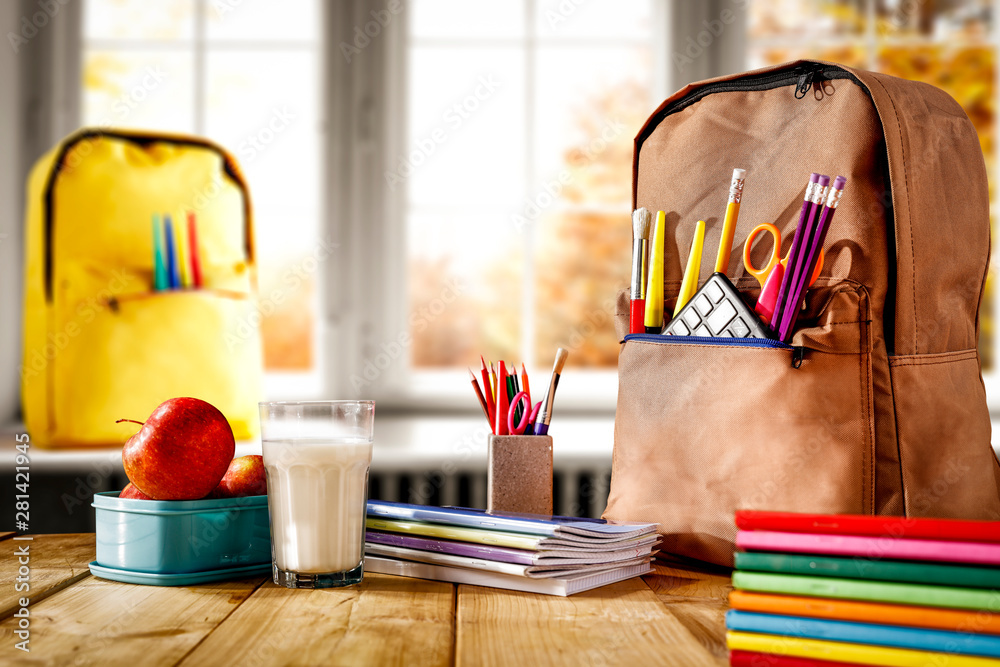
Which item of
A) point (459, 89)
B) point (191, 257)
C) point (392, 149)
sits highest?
point (459, 89)

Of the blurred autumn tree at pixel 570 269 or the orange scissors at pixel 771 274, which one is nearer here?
the orange scissors at pixel 771 274

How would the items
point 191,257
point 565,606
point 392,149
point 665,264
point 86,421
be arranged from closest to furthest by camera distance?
point 565,606 < point 665,264 < point 86,421 < point 191,257 < point 392,149

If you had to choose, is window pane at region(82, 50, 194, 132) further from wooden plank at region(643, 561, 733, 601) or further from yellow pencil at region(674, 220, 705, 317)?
wooden plank at region(643, 561, 733, 601)

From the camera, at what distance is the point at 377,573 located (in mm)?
659

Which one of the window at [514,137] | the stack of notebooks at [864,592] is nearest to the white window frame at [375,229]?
the window at [514,137]

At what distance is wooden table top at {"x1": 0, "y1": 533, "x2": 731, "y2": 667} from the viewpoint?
46cm

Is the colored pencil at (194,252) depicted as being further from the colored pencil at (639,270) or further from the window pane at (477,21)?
the colored pencil at (639,270)

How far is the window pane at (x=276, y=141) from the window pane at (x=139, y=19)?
0.31 ft

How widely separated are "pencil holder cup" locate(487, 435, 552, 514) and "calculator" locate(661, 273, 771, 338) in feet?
0.52

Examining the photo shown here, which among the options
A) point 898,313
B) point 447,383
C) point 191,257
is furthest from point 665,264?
point 447,383

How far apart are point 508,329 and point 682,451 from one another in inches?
44.7

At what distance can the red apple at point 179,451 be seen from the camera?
1.99 ft

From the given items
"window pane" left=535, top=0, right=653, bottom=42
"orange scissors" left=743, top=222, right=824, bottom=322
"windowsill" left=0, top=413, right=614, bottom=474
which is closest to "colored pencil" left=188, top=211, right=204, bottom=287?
"windowsill" left=0, top=413, right=614, bottom=474

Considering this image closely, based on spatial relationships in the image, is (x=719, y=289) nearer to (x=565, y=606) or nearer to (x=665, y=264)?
(x=665, y=264)
